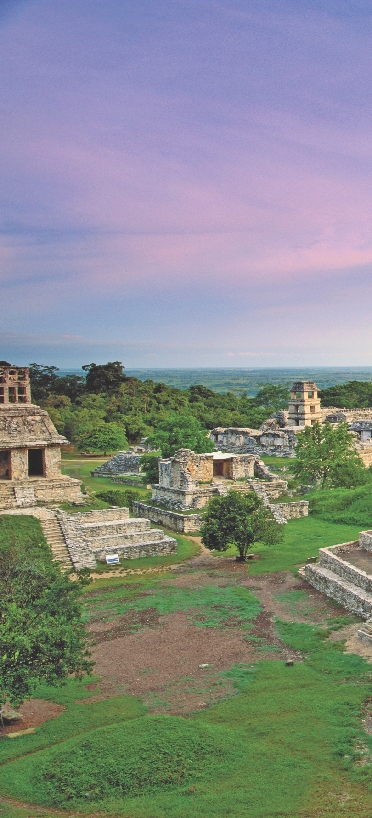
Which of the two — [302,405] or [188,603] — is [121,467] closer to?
[302,405]

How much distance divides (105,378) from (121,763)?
257ft

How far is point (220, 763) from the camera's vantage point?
10.3 meters

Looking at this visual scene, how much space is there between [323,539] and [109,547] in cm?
846

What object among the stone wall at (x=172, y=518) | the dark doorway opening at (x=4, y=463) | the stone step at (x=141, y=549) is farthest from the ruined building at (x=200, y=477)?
the dark doorway opening at (x=4, y=463)

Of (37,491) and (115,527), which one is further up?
(37,491)

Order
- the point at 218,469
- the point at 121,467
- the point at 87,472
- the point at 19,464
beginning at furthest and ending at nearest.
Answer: the point at 87,472 < the point at 121,467 < the point at 218,469 < the point at 19,464

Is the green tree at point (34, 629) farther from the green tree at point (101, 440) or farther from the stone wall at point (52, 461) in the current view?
the green tree at point (101, 440)

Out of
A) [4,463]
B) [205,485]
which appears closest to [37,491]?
[4,463]

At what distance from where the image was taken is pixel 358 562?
20.8 meters

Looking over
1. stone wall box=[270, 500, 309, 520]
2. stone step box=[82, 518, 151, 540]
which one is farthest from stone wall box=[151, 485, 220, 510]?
stone step box=[82, 518, 151, 540]

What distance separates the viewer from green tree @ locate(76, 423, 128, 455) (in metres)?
55.8

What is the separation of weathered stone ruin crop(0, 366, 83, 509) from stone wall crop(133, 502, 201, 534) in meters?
4.57

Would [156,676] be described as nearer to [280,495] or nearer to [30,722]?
[30,722]

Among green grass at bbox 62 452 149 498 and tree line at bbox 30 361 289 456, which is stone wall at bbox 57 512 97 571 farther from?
tree line at bbox 30 361 289 456
